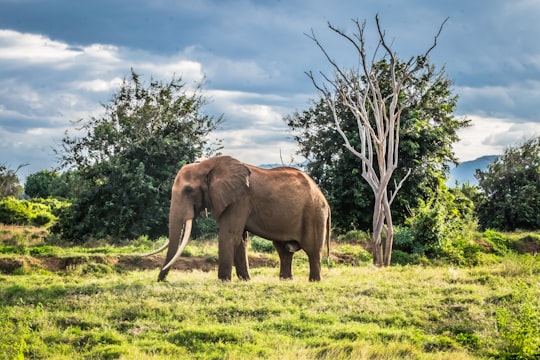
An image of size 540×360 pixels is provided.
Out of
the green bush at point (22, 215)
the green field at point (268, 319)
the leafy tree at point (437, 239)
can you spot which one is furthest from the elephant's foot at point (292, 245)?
the green bush at point (22, 215)

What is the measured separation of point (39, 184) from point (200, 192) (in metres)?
49.5

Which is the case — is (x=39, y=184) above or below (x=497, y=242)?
above

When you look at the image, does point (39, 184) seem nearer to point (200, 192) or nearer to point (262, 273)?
point (262, 273)

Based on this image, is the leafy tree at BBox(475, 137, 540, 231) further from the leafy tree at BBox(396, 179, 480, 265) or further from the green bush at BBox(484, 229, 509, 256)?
the leafy tree at BBox(396, 179, 480, 265)

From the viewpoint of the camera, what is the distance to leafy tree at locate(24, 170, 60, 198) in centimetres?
6091

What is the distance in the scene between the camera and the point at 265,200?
53.6 feet

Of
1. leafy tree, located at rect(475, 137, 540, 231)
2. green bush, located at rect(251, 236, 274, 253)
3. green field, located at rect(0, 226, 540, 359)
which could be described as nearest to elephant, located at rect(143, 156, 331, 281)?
green field, located at rect(0, 226, 540, 359)

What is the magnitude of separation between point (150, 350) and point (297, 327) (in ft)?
8.93

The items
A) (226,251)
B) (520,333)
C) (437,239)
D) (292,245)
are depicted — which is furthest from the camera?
(437,239)

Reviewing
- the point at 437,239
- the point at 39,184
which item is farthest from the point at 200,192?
the point at 39,184

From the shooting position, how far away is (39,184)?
202 ft

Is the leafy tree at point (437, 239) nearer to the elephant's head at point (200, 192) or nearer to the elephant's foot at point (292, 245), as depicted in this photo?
the elephant's foot at point (292, 245)

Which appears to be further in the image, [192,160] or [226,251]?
[192,160]

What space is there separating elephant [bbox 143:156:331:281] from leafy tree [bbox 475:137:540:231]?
95.1 feet
